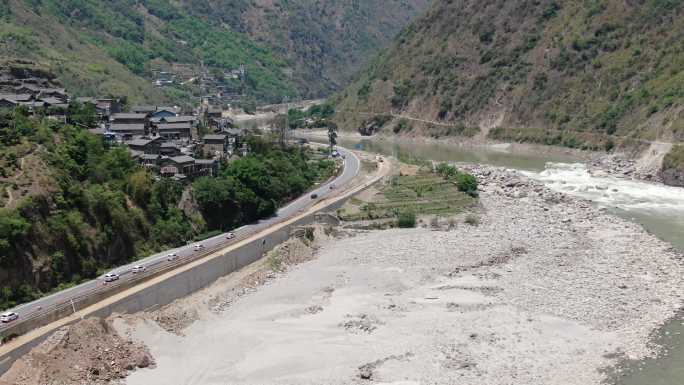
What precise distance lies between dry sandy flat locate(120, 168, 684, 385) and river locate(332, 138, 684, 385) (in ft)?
3.77

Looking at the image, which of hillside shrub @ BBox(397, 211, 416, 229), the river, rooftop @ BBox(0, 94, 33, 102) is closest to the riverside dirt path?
hillside shrub @ BBox(397, 211, 416, 229)

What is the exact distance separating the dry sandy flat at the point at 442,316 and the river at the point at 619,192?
1148 mm

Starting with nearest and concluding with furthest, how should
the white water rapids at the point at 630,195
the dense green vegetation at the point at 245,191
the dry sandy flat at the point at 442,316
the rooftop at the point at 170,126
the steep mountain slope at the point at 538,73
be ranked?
the dry sandy flat at the point at 442,316
the dense green vegetation at the point at 245,191
the white water rapids at the point at 630,195
the rooftop at the point at 170,126
the steep mountain slope at the point at 538,73

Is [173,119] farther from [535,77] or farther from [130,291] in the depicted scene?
[535,77]

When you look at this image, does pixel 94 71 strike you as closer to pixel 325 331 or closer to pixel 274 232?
pixel 274 232

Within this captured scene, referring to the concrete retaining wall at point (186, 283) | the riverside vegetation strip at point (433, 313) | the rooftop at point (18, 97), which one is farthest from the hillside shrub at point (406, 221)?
the rooftop at point (18, 97)

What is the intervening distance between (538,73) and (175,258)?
315 feet

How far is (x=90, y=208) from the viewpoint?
42.8 m

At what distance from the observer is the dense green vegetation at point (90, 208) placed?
37.2 m

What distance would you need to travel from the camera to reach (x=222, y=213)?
172 feet

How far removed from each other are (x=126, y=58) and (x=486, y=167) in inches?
3651

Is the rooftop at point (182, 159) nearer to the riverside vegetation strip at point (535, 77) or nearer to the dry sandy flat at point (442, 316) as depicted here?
the dry sandy flat at point (442, 316)

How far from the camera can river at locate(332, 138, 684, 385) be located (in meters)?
30.2

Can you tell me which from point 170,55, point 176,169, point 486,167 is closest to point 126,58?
point 170,55
